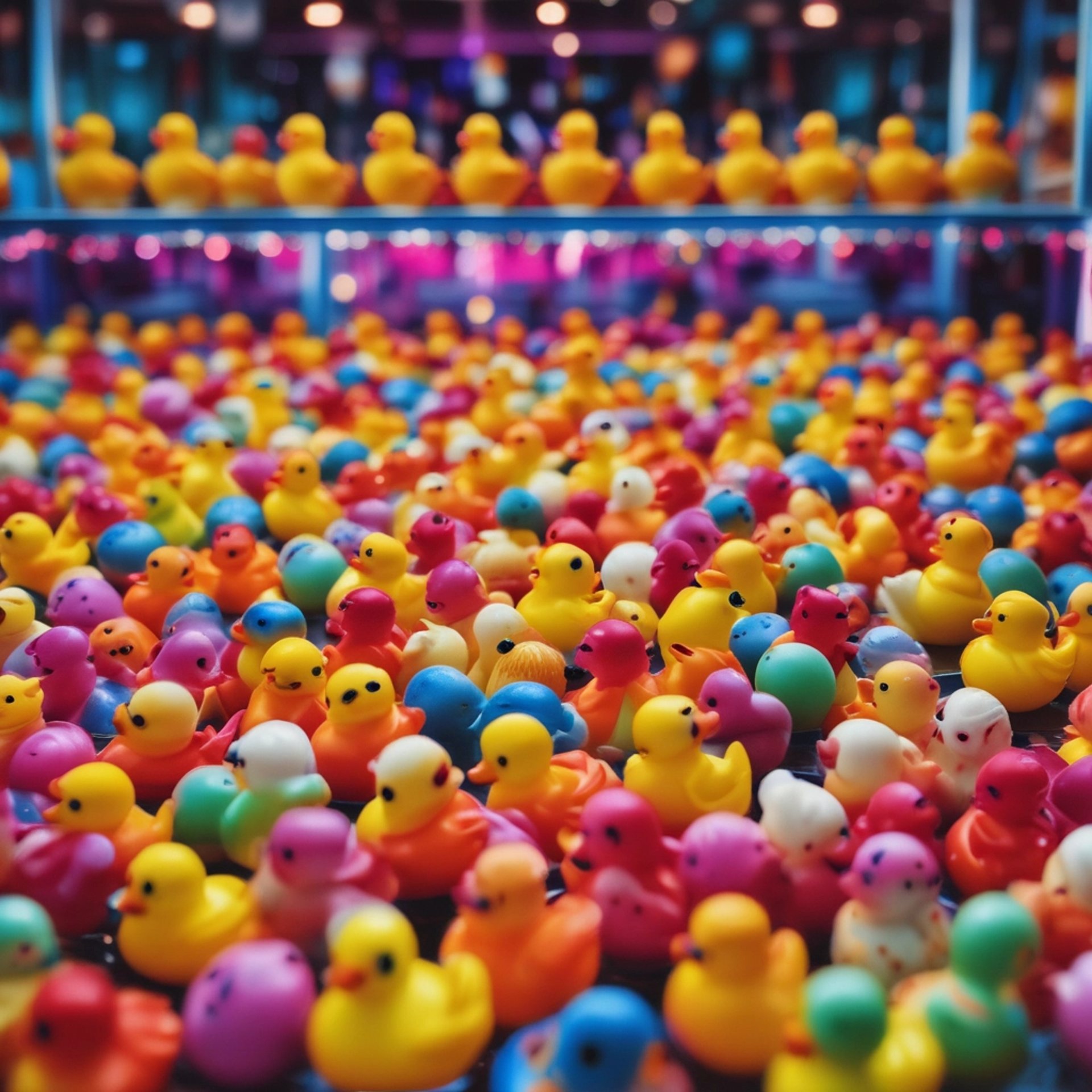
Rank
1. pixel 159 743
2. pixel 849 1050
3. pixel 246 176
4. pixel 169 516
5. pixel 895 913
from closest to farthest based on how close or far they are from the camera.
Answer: pixel 849 1050, pixel 895 913, pixel 159 743, pixel 169 516, pixel 246 176

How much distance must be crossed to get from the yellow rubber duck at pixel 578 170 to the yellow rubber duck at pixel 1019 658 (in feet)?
9.87

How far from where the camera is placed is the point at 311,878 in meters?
1.34

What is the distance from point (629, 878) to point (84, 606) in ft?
4.31

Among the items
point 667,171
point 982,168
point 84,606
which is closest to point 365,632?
point 84,606

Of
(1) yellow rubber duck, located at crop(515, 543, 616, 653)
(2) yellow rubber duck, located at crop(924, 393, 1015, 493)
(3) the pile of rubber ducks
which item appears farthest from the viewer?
(2) yellow rubber duck, located at crop(924, 393, 1015, 493)

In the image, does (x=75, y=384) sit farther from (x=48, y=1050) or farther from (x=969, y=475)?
(x=48, y=1050)

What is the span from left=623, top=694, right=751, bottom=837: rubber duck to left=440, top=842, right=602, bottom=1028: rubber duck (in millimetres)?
308

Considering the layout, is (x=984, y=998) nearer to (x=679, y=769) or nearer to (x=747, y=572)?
(x=679, y=769)

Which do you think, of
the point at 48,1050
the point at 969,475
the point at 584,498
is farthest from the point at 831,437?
the point at 48,1050

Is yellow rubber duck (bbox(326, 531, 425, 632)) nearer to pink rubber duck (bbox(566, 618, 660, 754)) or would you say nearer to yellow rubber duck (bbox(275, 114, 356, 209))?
pink rubber duck (bbox(566, 618, 660, 754))


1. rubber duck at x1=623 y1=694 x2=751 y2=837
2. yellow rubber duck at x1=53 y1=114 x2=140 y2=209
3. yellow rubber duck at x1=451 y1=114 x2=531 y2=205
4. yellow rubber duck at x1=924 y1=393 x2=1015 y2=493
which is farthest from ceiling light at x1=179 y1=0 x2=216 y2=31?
rubber duck at x1=623 y1=694 x2=751 y2=837

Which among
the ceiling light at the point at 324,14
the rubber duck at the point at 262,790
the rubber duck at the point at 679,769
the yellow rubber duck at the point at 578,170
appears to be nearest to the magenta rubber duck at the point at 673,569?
the rubber duck at the point at 679,769

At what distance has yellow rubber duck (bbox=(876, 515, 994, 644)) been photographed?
2270 mm

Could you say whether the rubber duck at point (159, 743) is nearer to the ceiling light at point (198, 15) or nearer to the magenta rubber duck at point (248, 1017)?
the magenta rubber duck at point (248, 1017)
